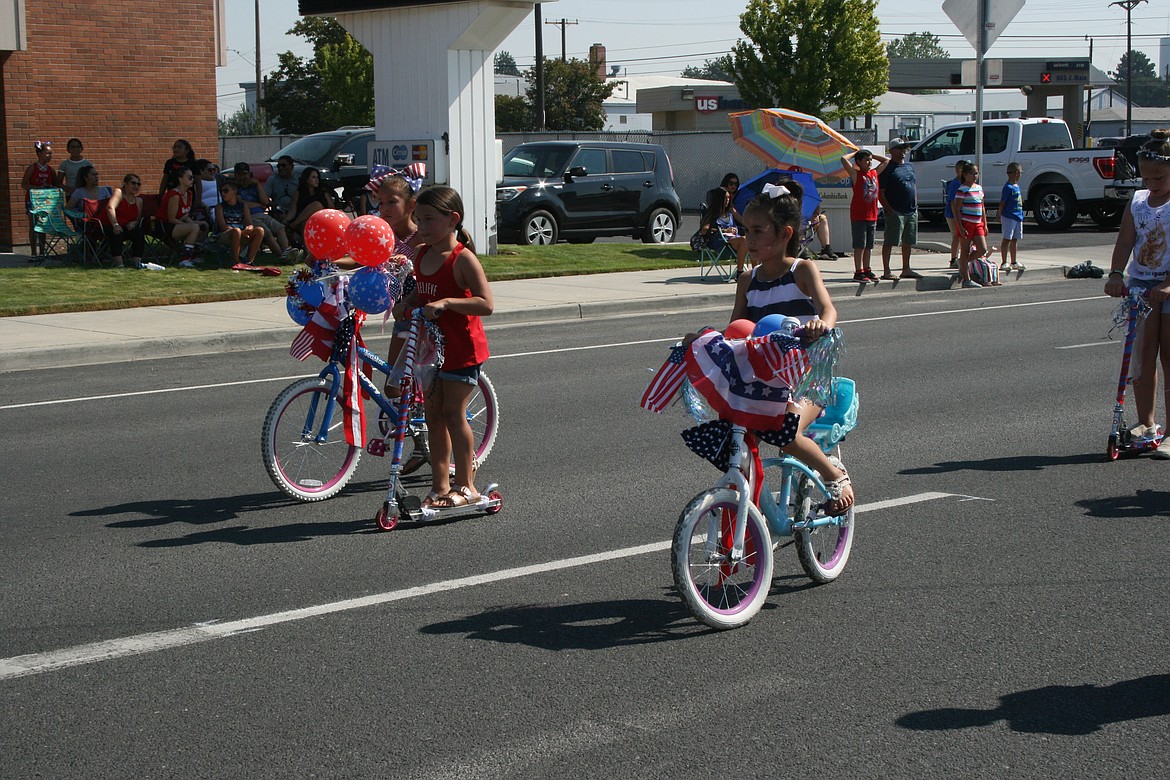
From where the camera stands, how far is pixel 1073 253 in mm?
24016

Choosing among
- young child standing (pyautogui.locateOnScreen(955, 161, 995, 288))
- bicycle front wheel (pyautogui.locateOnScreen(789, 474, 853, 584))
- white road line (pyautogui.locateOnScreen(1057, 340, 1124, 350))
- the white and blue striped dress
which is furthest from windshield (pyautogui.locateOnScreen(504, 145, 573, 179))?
the white and blue striped dress

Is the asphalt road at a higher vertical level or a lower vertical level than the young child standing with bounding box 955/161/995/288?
lower

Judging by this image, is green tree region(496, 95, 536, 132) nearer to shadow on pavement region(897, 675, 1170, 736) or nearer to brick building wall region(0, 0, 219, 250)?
brick building wall region(0, 0, 219, 250)

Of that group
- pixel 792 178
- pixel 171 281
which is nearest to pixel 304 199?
pixel 171 281

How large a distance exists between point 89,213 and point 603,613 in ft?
48.5

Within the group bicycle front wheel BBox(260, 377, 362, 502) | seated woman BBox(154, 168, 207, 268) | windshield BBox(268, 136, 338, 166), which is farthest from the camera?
windshield BBox(268, 136, 338, 166)

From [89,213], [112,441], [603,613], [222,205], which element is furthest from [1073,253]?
[603,613]

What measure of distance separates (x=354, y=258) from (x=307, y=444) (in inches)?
39.3

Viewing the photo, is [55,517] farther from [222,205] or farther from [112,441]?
[222,205]

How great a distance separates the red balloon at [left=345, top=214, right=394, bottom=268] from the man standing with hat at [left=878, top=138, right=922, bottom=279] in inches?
543

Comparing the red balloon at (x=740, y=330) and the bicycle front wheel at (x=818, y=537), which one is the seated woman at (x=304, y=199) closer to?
the bicycle front wheel at (x=818, y=537)

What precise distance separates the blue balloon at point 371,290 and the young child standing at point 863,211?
13390 millimetres

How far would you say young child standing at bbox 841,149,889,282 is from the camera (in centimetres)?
1941

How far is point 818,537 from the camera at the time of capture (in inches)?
231
